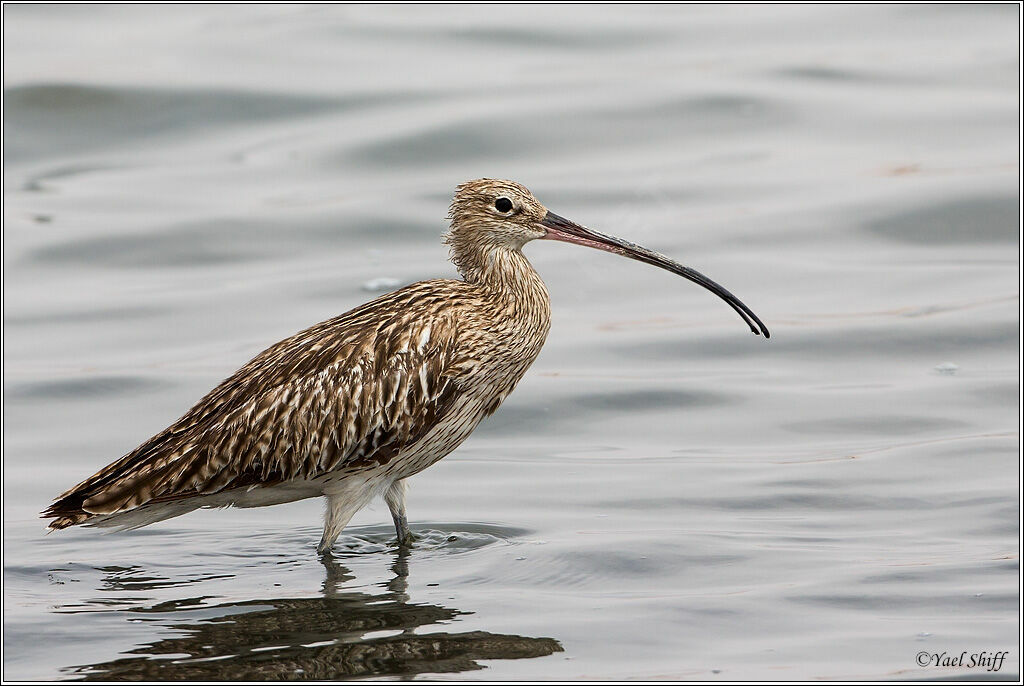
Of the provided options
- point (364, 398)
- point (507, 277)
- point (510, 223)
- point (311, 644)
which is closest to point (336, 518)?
point (364, 398)

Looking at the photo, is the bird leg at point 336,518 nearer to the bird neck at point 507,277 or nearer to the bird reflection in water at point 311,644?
the bird reflection in water at point 311,644

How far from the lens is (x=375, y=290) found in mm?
18047

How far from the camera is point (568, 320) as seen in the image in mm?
17578

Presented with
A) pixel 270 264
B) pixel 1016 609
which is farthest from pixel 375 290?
pixel 1016 609

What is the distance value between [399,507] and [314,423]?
92cm

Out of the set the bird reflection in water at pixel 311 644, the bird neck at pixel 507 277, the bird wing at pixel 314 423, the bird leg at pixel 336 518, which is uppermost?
the bird neck at pixel 507 277

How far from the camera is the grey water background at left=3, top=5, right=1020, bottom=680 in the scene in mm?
9781

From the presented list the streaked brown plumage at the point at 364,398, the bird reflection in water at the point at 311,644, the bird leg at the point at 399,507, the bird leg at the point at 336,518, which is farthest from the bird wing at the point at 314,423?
the bird reflection in water at the point at 311,644

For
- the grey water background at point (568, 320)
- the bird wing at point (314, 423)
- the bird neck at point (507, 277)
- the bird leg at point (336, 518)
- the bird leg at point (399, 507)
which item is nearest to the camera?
the grey water background at point (568, 320)

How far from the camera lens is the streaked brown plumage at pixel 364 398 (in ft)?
34.9

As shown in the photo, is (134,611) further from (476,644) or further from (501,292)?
(501,292)

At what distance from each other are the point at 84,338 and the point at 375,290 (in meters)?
2.97

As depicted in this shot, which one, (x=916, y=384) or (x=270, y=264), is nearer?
(x=916, y=384)

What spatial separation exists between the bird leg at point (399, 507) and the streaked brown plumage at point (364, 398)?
0.06 m
